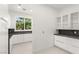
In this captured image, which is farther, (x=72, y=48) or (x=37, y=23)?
(x=72, y=48)

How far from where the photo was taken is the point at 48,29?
1.74 m

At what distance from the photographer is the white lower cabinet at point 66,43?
184 centimetres

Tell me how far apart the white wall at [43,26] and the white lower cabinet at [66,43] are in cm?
32

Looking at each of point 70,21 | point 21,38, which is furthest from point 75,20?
point 21,38

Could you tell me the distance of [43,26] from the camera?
5.56 feet

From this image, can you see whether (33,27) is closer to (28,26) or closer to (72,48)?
(28,26)

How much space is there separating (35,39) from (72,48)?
1.02m

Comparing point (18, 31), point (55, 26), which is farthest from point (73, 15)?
point (18, 31)

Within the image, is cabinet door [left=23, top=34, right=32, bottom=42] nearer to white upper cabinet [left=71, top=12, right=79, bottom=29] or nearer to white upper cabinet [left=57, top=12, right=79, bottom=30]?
white upper cabinet [left=57, top=12, right=79, bottom=30]

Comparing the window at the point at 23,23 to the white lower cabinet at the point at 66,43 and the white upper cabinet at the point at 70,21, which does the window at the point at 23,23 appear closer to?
the white lower cabinet at the point at 66,43

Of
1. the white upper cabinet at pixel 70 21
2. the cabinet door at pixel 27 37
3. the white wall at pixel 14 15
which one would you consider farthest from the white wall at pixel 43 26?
the white upper cabinet at pixel 70 21

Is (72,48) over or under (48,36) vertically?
under
